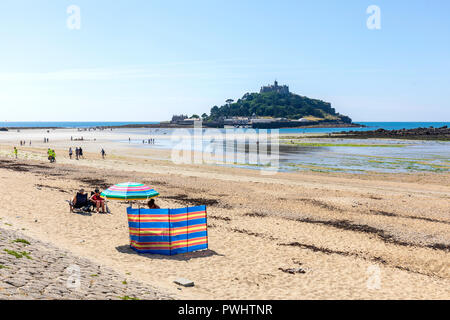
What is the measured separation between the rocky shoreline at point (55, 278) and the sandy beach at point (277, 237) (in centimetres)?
67

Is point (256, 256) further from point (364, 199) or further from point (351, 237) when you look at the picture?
point (364, 199)

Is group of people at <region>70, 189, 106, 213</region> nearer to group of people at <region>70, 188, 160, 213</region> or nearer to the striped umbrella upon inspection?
group of people at <region>70, 188, 160, 213</region>

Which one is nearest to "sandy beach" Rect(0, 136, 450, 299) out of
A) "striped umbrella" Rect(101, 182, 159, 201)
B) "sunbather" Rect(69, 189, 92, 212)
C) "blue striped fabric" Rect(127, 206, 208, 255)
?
"blue striped fabric" Rect(127, 206, 208, 255)

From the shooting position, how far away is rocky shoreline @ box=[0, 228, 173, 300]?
813 centimetres

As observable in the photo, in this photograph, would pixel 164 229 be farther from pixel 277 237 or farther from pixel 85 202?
pixel 85 202

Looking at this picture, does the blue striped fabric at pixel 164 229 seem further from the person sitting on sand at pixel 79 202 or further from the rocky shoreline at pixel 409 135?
the rocky shoreline at pixel 409 135

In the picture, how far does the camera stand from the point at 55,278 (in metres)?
9.20

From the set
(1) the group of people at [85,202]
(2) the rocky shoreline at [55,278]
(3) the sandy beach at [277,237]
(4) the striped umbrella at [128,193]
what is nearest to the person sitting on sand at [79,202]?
(1) the group of people at [85,202]

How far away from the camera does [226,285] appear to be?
10.6 meters

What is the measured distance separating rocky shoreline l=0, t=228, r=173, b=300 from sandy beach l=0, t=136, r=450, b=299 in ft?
2.19

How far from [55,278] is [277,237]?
899 centimetres

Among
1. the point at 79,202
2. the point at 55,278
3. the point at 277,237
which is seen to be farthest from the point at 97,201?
the point at 55,278

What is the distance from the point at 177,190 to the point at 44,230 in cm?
1259
